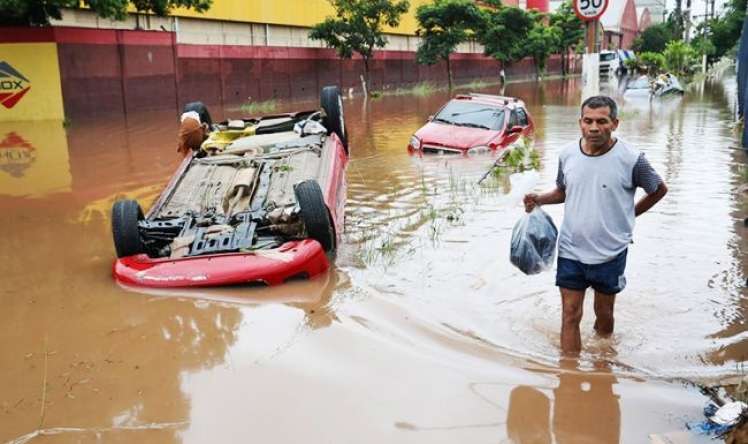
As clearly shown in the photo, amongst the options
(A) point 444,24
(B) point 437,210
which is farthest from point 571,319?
(A) point 444,24

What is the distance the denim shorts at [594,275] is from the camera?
3.88 m

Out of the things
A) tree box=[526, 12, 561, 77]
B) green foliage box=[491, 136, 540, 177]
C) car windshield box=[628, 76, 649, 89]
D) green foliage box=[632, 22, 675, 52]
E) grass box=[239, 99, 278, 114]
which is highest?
green foliage box=[632, 22, 675, 52]

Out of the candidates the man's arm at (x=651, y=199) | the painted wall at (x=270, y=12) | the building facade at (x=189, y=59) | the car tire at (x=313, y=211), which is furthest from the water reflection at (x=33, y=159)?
the painted wall at (x=270, y=12)

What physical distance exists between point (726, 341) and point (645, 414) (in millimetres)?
1338

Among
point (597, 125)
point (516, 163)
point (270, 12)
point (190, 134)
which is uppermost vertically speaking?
point (270, 12)

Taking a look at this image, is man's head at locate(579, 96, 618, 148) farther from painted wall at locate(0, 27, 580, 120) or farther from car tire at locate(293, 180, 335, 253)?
painted wall at locate(0, 27, 580, 120)

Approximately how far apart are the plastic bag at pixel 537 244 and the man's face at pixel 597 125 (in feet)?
2.03

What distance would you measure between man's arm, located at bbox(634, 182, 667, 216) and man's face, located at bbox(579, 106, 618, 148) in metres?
0.38

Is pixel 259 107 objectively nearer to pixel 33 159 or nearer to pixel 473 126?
pixel 33 159

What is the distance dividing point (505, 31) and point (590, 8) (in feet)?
109

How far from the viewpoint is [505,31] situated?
3878 cm

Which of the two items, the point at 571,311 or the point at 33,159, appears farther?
the point at 33,159

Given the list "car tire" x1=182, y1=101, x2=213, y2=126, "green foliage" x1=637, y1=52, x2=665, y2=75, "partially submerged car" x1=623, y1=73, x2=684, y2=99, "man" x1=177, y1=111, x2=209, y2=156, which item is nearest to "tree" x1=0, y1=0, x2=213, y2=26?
"car tire" x1=182, y1=101, x2=213, y2=126

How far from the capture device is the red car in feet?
39.2
